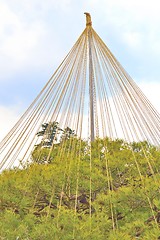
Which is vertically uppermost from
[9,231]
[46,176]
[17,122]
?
[17,122]

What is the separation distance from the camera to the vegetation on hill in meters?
2.16

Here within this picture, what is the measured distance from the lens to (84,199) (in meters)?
2.92

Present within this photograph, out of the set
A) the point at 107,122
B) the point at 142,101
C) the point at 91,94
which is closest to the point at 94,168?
the point at 107,122

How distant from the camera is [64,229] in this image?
217 cm

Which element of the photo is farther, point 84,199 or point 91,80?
point 91,80

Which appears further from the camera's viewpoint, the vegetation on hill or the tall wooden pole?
the tall wooden pole

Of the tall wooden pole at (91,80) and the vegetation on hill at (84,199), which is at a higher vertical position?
the tall wooden pole at (91,80)

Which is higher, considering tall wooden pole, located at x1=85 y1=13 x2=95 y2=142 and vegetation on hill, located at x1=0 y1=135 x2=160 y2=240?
tall wooden pole, located at x1=85 y1=13 x2=95 y2=142

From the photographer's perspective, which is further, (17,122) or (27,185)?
(17,122)

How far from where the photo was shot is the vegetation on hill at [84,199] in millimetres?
2164

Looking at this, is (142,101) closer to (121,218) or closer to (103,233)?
(121,218)

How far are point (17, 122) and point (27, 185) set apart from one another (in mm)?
970

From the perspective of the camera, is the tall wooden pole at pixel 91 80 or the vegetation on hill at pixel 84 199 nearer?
the vegetation on hill at pixel 84 199

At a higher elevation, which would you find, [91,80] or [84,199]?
[91,80]
